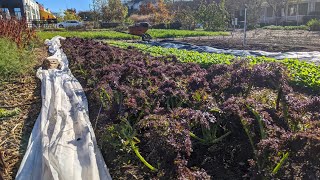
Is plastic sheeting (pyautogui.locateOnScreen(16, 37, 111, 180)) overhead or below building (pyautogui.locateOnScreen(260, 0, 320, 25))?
below

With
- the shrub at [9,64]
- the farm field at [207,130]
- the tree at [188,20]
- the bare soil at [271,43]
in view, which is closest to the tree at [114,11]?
the tree at [188,20]

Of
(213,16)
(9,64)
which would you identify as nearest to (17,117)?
(9,64)

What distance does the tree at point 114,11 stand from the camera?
112ft

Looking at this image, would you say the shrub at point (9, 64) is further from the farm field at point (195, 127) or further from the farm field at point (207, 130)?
the farm field at point (207, 130)

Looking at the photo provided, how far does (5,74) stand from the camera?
5926 mm

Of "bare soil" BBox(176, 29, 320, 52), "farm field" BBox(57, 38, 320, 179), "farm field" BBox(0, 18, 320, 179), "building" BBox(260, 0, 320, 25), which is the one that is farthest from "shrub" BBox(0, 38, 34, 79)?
"building" BBox(260, 0, 320, 25)

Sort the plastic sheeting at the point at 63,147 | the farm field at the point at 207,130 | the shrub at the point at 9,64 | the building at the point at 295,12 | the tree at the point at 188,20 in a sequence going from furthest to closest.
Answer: the building at the point at 295,12 < the tree at the point at 188,20 < the shrub at the point at 9,64 < the plastic sheeting at the point at 63,147 < the farm field at the point at 207,130

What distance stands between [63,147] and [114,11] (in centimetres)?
3326

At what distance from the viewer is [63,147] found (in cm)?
279

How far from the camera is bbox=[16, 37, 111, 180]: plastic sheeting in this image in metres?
2.44

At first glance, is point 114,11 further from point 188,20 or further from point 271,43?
point 271,43

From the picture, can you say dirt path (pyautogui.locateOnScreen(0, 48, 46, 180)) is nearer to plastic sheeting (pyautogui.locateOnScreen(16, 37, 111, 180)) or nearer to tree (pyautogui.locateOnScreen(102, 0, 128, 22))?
plastic sheeting (pyautogui.locateOnScreen(16, 37, 111, 180))

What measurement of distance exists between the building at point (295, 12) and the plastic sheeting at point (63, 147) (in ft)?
119

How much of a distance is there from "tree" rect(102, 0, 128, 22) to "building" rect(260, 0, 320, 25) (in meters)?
19.0
